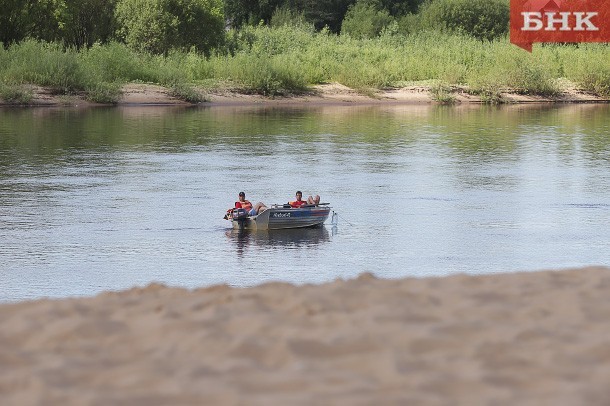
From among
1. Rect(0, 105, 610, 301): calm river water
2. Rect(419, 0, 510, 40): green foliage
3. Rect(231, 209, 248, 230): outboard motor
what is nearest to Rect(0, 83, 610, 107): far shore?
Rect(0, 105, 610, 301): calm river water

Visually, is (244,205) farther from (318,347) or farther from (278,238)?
(318,347)

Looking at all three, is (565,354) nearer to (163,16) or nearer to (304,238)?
(304,238)

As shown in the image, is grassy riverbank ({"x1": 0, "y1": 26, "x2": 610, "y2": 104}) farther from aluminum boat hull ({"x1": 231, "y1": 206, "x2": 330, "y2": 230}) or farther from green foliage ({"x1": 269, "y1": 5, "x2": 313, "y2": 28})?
aluminum boat hull ({"x1": 231, "y1": 206, "x2": 330, "y2": 230})

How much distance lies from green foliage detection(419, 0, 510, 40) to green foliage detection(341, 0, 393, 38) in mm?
3819

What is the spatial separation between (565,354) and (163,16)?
251 feet

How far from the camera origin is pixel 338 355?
843 cm

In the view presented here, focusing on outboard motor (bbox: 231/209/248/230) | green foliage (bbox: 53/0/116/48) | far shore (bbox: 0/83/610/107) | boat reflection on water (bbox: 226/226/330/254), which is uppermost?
green foliage (bbox: 53/0/116/48)

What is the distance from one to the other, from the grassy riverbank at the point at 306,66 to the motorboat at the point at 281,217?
41774 millimetres

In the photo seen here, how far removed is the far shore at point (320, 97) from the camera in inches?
2854

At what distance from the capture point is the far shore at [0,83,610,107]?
72500 mm

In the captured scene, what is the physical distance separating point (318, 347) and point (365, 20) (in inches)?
3938

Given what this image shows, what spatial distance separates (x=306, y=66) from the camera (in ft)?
268

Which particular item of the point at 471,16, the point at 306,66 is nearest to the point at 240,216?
the point at 306,66

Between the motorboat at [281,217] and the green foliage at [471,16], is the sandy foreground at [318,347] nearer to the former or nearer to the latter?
the motorboat at [281,217]
